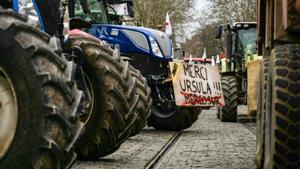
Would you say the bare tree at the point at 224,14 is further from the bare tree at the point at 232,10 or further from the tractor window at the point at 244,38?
the tractor window at the point at 244,38

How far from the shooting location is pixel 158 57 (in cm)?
1270

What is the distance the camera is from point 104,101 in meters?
6.86

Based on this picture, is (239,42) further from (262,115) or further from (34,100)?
(34,100)

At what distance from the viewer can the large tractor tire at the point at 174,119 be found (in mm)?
12562

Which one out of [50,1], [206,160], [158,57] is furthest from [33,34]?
[158,57]

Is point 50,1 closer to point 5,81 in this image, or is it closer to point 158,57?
point 5,81

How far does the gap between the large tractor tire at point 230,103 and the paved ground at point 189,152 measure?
13.1 ft

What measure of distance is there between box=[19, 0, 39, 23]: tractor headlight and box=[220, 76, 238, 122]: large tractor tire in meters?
10.6

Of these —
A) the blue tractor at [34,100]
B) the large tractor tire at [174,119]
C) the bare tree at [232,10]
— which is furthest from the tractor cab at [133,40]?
the bare tree at [232,10]

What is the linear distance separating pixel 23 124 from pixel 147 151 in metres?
4.80

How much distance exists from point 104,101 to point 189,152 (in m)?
1.97

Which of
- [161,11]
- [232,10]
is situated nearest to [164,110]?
[161,11]

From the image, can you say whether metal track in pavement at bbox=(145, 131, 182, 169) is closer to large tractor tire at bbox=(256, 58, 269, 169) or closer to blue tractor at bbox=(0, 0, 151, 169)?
large tractor tire at bbox=(256, 58, 269, 169)

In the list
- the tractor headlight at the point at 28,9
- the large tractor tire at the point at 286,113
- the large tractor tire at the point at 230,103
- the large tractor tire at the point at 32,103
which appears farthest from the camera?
the large tractor tire at the point at 230,103
